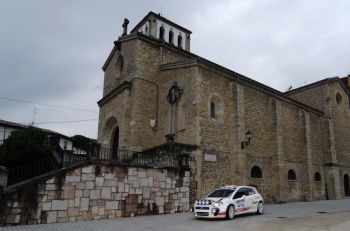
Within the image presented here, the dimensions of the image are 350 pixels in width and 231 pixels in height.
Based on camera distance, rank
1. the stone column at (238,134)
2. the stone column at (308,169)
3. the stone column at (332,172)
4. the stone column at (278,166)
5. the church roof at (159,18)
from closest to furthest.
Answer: the stone column at (238,134) < the stone column at (278,166) < the stone column at (308,169) < the stone column at (332,172) < the church roof at (159,18)

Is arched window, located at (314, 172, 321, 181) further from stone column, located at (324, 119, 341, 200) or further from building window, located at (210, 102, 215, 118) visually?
building window, located at (210, 102, 215, 118)

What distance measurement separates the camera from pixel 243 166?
1881cm

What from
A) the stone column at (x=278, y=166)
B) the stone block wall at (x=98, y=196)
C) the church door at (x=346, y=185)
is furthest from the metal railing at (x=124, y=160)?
the church door at (x=346, y=185)

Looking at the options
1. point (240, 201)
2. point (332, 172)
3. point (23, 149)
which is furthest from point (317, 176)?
point (23, 149)

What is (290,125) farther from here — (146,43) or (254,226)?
(254,226)

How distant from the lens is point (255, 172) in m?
20.3

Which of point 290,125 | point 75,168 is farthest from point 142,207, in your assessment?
point 290,125

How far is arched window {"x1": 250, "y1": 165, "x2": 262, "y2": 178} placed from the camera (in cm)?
2003

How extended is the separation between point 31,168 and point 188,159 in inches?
282

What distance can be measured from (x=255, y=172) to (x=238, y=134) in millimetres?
3146

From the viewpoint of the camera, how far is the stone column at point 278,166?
68.1ft

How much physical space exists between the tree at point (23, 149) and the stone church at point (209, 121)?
162 inches

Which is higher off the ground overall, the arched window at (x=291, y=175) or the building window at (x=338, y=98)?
the building window at (x=338, y=98)

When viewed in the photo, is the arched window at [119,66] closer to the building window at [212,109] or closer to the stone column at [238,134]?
the building window at [212,109]
